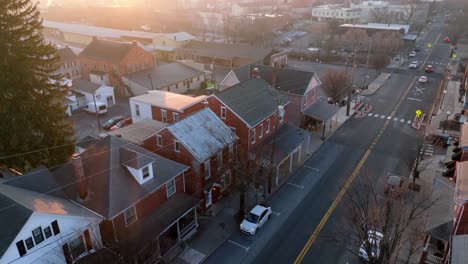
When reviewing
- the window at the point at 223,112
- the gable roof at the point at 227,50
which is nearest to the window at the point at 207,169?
the window at the point at 223,112

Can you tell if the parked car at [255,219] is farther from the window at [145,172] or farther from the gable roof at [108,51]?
the gable roof at [108,51]

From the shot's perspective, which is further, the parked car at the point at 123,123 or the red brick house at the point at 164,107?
the parked car at the point at 123,123

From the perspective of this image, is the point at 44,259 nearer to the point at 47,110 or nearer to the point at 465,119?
the point at 47,110

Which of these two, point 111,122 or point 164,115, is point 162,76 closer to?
point 111,122

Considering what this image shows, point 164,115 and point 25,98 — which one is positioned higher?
point 25,98

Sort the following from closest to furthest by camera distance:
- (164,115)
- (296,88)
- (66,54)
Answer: (164,115) → (296,88) → (66,54)

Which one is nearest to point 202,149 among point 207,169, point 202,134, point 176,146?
point 202,134

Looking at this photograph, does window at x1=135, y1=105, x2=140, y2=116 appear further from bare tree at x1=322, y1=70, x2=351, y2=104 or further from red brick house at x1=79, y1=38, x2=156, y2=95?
bare tree at x1=322, y1=70, x2=351, y2=104
